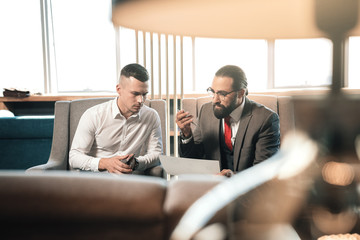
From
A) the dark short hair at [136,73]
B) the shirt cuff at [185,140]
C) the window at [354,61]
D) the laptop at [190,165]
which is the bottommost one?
the laptop at [190,165]

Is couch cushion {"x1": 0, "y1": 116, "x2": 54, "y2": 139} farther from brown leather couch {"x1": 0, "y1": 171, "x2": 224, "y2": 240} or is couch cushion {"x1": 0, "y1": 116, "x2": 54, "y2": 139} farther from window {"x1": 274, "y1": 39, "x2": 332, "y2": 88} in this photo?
window {"x1": 274, "y1": 39, "x2": 332, "y2": 88}

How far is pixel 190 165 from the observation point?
1.48m

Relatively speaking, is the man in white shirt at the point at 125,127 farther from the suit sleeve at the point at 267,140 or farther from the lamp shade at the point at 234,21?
the lamp shade at the point at 234,21

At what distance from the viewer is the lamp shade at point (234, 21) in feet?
1.67

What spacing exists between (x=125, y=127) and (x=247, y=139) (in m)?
0.71

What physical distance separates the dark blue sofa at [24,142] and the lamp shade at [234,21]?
9.02 feet

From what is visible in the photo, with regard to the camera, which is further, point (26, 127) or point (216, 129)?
point (26, 127)

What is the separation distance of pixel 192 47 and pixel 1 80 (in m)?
2.51

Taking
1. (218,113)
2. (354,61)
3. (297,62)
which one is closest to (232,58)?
(297,62)

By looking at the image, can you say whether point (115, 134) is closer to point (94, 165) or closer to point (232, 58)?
point (94, 165)

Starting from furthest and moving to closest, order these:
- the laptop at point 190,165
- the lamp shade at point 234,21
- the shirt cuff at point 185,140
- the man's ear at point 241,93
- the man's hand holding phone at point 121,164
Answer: the man's ear at point 241,93
the shirt cuff at point 185,140
the man's hand holding phone at point 121,164
the laptop at point 190,165
the lamp shade at point 234,21

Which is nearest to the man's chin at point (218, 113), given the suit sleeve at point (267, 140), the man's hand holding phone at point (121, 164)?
the suit sleeve at point (267, 140)

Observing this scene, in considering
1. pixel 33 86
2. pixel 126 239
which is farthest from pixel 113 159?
pixel 33 86

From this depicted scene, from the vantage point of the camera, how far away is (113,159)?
175cm
